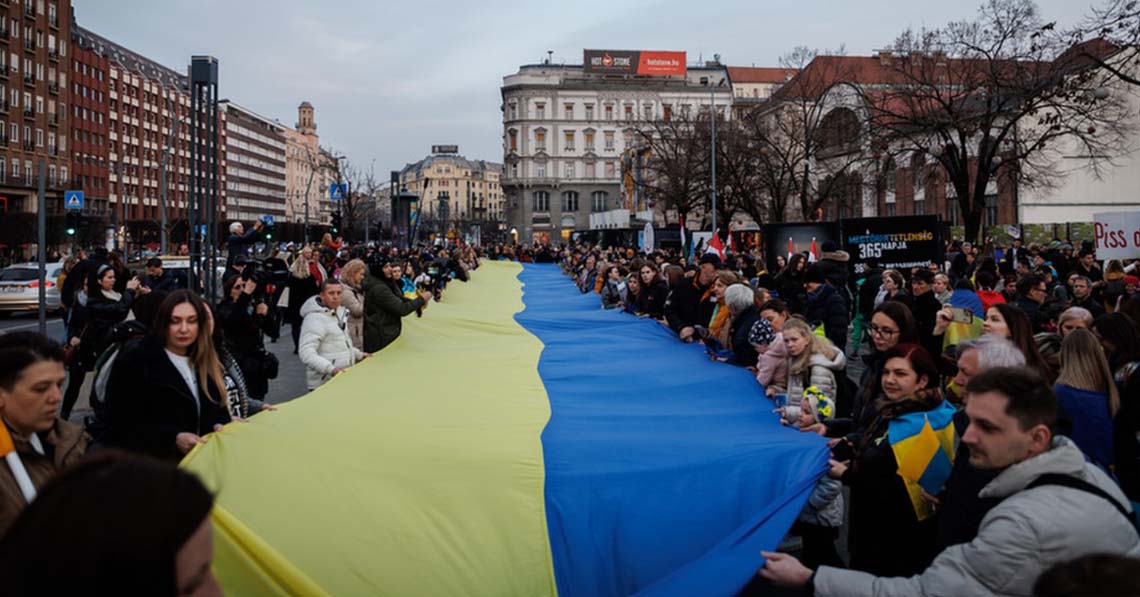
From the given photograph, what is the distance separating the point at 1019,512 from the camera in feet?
9.91

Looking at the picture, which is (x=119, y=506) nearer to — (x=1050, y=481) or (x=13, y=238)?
(x=1050, y=481)

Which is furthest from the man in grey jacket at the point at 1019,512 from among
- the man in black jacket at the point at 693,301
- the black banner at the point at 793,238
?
the black banner at the point at 793,238

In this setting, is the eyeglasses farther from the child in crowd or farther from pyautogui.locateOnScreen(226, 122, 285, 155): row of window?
pyautogui.locateOnScreen(226, 122, 285, 155): row of window

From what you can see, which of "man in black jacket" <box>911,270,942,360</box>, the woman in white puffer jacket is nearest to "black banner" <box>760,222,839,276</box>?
"man in black jacket" <box>911,270,942,360</box>

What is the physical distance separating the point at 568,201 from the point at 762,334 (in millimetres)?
118347

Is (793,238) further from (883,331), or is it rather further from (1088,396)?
(1088,396)

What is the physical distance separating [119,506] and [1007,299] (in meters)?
14.9

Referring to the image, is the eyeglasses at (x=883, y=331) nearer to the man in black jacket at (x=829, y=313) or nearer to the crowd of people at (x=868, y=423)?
the crowd of people at (x=868, y=423)

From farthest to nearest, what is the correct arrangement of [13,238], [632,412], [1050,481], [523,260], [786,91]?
[13,238] < [523,260] < [786,91] < [632,412] < [1050,481]

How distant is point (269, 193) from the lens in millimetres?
183000

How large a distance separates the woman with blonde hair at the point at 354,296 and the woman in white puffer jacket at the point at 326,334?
2.04 m

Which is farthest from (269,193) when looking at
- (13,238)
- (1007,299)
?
(1007,299)

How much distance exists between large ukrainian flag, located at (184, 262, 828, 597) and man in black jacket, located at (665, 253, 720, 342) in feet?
16.0

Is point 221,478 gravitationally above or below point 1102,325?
below
